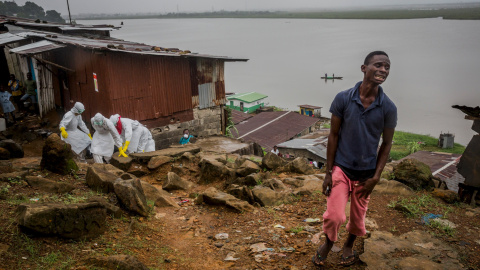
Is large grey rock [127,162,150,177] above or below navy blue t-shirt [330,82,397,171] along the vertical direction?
below

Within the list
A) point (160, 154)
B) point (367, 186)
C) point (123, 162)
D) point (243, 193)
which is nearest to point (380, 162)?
point (367, 186)

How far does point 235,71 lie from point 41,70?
61222mm

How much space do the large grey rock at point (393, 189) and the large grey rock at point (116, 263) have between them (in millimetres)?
3883

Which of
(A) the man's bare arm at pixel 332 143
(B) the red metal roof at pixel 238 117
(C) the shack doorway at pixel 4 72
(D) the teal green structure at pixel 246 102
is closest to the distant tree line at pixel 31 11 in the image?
(D) the teal green structure at pixel 246 102

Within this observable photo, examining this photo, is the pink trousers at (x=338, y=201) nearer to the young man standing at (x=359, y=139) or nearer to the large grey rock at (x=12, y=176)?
the young man standing at (x=359, y=139)

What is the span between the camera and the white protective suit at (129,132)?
28.2ft

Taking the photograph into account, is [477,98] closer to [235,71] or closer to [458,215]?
[235,71]

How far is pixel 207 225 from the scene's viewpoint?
182 inches

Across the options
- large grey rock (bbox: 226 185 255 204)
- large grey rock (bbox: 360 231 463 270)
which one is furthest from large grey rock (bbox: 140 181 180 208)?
large grey rock (bbox: 360 231 463 270)

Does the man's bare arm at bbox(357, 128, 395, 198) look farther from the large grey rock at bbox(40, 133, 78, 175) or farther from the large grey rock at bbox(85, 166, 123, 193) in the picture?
the large grey rock at bbox(40, 133, 78, 175)

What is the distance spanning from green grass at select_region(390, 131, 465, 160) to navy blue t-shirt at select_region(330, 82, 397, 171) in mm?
25990

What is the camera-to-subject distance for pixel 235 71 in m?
73.4

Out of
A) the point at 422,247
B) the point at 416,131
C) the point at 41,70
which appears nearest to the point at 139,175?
the point at 422,247

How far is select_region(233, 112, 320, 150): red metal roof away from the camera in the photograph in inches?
997
